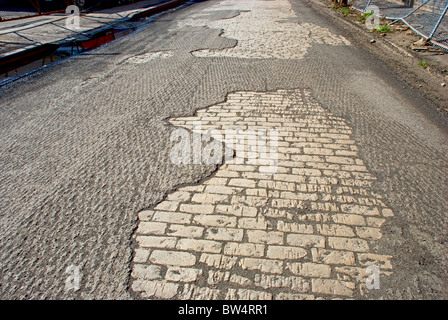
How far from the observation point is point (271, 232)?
2.50 metres

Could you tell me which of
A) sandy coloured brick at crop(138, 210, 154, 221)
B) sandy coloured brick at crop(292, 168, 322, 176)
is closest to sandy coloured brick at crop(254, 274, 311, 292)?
sandy coloured brick at crop(138, 210, 154, 221)

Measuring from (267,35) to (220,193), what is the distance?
793 cm

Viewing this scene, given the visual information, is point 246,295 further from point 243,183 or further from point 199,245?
point 243,183

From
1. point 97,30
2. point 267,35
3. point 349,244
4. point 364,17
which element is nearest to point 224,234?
point 349,244

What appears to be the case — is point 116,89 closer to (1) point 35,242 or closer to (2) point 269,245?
(1) point 35,242

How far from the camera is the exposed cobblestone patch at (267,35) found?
7.49 meters

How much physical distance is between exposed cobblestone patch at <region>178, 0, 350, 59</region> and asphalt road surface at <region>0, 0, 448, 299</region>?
6.50ft

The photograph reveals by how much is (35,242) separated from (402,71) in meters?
7.32

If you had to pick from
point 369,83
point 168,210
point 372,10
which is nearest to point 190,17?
point 372,10

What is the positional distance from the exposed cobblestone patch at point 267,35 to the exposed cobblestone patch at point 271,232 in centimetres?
460

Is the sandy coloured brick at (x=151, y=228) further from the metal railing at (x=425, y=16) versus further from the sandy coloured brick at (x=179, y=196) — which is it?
the metal railing at (x=425, y=16)

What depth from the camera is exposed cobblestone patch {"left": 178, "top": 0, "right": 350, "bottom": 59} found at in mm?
7491

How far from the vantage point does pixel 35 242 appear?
2.39 m

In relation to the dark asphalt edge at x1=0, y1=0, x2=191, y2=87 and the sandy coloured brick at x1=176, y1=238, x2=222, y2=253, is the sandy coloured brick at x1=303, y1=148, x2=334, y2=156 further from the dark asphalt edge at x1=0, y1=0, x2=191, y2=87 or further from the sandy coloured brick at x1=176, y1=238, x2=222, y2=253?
the dark asphalt edge at x1=0, y1=0, x2=191, y2=87
